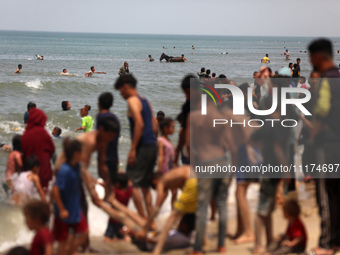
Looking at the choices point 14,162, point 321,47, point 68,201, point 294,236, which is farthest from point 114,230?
point 321,47

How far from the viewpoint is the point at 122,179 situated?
238 inches

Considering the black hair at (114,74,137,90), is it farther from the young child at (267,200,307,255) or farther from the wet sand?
the young child at (267,200,307,255)

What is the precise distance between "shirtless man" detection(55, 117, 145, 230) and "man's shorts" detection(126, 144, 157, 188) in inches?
12.4

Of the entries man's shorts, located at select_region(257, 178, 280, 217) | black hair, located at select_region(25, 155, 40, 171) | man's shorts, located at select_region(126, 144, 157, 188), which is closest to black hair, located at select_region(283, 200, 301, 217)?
man's shorts, located at select_region(257, 178, 280, 217)

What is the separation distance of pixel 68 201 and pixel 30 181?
6.41 feet

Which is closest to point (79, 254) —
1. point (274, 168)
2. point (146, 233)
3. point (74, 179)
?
point (146, 233)

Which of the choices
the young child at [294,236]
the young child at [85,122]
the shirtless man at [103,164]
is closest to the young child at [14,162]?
the shirtless man at [103,164]

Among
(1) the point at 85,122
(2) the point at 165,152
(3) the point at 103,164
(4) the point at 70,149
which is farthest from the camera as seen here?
(1) the point at 85,122

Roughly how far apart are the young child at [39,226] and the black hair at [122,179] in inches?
56.9

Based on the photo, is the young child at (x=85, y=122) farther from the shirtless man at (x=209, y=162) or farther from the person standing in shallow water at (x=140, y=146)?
the shirtless man at (x=209, y=162)

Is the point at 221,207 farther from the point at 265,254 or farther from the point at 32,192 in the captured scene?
the point at 32,192

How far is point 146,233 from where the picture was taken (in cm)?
566

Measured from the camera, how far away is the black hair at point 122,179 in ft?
19.8

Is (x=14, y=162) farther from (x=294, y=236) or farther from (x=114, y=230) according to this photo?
(x=294, y=236)
